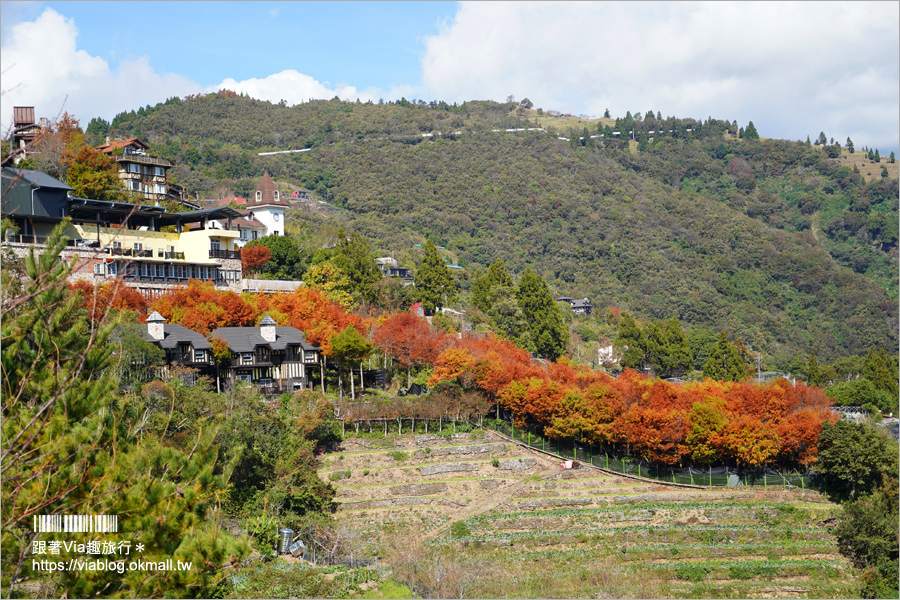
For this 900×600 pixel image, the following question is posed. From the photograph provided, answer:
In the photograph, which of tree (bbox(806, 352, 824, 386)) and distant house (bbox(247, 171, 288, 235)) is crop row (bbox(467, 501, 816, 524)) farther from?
distant house (bbox(247, 171, 288, 235))

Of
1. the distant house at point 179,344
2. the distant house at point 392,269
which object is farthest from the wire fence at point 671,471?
the distant house at point 392,269

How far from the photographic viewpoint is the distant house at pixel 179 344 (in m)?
39.0

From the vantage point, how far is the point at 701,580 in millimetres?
32375

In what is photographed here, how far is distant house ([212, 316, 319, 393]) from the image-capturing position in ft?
136

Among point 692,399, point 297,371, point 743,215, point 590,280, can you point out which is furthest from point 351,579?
point 743,215

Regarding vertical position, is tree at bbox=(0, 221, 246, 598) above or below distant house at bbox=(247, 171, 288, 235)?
below

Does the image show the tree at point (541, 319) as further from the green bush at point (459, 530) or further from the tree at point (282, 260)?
the green bush at point (459, 530)

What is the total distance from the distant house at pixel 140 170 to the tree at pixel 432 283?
1800 centimetres

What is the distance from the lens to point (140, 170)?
→ 5678 centimetres

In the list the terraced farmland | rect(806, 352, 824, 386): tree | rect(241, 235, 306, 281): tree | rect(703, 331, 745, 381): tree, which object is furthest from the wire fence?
rect(806, 352, 824, 386): tree

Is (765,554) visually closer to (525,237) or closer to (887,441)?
(887,441)

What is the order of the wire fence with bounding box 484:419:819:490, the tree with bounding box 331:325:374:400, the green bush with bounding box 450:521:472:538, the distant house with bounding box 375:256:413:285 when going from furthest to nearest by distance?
1. the distant house with bounding box 375:256:413:285
2. the tree with bounding box 331:325:374:400
3. the wire fence with bounding box 484:419:819:490
4. the green bush with bounding box 450:521:472:538

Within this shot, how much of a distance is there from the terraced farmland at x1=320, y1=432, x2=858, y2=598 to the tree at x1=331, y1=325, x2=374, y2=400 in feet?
14.6

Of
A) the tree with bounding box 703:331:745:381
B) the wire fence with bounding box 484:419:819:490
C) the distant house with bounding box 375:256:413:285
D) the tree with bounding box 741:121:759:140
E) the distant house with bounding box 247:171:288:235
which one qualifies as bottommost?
the wire fence with bounding box 484:419:819:490
